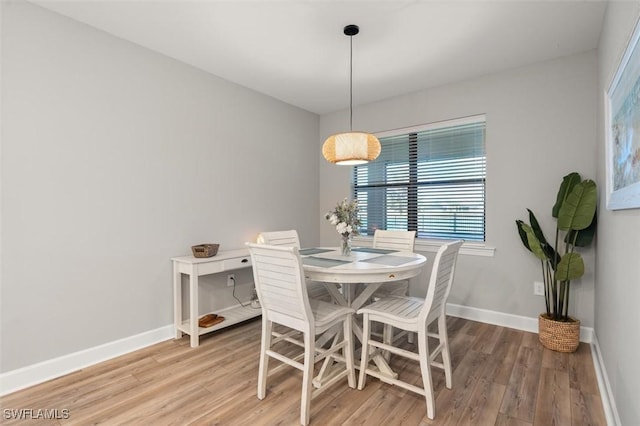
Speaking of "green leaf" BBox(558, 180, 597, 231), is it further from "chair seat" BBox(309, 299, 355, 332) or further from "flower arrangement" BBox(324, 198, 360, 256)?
"chair seat" BBox(309, 299, 355, 332)

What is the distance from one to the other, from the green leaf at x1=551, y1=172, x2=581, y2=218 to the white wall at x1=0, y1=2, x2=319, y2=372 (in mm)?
2965

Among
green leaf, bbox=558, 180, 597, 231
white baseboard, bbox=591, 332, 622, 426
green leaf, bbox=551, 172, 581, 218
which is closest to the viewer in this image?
white baseboard, bbox=591, 332, 622, 426

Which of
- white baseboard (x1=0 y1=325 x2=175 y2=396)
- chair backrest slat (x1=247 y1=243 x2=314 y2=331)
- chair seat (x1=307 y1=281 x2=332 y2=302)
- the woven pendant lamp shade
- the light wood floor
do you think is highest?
the woven pendant lamp shade

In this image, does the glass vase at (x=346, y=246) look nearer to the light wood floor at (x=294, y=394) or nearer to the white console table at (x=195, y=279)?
the light wood floor at (x=294, y=394)

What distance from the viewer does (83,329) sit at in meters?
2.42

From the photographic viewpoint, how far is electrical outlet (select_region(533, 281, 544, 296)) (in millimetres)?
2990

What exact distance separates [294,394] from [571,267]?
224cm

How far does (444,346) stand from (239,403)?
1.32 meters

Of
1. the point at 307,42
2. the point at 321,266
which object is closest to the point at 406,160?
the point at 307,42

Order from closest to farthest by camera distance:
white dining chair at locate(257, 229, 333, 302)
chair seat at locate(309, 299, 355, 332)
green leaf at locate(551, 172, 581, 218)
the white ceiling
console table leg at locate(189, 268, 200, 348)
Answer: chair seat at locate(309, 299, 355, 332), the white ceiling, green leaf at locate(551, 172, 581, 218), console table leg at locate(189, 268, 200, 348), white dining chair at locate(257, 229, 333, 302)

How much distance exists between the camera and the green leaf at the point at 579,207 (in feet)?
7.98

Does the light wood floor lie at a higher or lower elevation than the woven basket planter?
lower

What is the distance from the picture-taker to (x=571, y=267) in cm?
247

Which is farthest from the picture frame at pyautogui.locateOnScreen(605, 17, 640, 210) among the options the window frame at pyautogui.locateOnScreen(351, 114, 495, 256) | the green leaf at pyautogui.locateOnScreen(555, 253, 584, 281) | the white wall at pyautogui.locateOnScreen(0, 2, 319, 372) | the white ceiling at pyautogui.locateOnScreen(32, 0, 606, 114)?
the white wall at pyautogui.locateOnScreen(0, 2, 319, 372)
